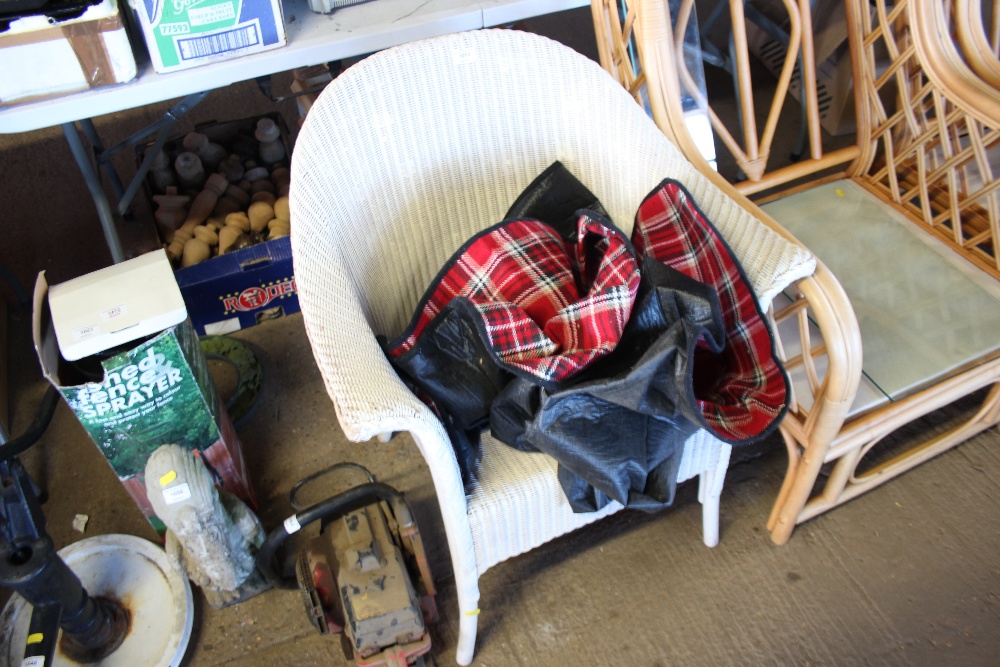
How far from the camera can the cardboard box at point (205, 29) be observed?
139 centimetres

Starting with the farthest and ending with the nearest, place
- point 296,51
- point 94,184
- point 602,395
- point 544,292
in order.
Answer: point 94,184 → point 296,51 → point 544,292 → point 602,395

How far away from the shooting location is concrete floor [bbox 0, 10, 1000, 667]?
1.35 metres

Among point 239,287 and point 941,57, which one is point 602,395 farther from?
point 239,287

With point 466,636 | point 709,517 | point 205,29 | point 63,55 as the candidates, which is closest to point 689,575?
point 709,517

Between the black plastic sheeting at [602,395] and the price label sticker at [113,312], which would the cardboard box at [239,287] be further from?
the black plastic sheeting at [602,395]

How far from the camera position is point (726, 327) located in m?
1.04

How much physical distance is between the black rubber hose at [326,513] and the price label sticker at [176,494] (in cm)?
17

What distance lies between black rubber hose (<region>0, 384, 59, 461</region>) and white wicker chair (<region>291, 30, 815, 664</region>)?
2.36 ft

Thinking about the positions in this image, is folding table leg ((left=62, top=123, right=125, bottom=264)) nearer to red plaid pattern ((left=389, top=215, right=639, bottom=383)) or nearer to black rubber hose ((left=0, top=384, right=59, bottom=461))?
black rubber hose ((left=0, top=384, right=59, bottom=461))

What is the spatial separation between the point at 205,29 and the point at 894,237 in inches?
54.8

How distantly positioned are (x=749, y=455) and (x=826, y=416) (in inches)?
18.7

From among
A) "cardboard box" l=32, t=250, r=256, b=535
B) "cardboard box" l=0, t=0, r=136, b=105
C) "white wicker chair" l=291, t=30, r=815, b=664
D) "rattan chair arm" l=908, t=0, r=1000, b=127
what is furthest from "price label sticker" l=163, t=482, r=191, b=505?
"rattan chair arm" l=908, t=0, r=1000, b=127


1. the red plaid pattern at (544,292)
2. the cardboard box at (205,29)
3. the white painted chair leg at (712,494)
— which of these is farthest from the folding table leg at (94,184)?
the white painted chair leg at (712,494)

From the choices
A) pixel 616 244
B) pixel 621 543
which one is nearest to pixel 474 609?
pixel 621 543
